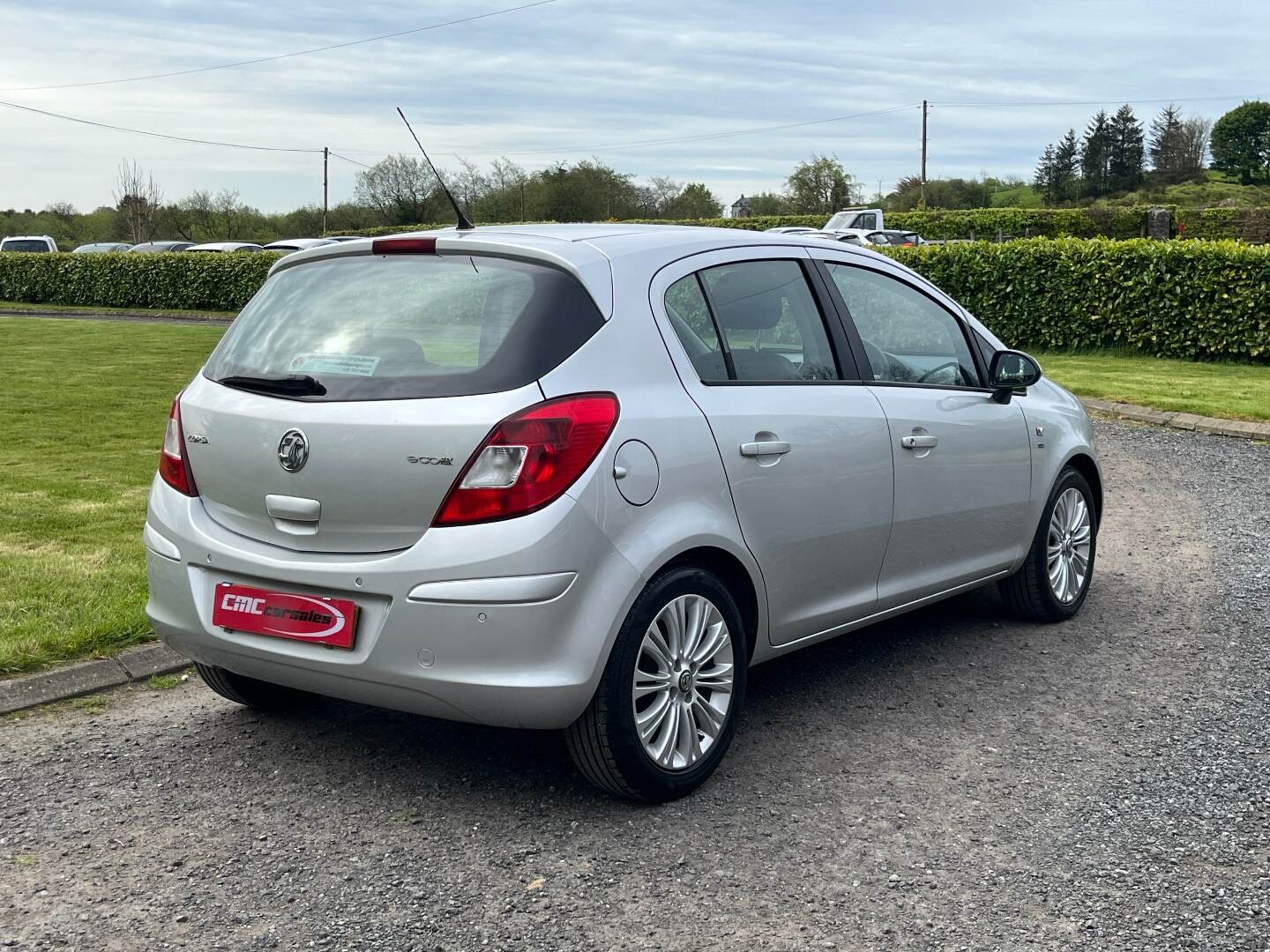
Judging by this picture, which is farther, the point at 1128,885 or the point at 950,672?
the point at 950,672

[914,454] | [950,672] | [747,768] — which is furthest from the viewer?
[950,672]

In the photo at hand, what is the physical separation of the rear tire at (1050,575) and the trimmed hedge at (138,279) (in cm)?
2526

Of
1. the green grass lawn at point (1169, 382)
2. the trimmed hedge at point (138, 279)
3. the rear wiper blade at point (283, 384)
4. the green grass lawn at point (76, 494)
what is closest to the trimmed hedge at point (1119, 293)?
the green grass lawn at point (1169, 382)

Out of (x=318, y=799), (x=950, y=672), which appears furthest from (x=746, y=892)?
(x=950, y=672)

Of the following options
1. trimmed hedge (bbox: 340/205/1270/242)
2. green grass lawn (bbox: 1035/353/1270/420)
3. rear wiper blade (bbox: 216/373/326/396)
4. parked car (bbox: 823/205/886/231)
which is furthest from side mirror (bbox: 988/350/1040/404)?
trimmed hedge (bbox: 340/205/1270/242)

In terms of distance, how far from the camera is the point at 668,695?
401cm

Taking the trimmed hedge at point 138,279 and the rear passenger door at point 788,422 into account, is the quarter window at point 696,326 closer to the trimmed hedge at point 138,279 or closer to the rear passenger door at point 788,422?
the rear passenger door at point 788,422

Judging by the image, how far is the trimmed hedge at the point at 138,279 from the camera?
30719 mm

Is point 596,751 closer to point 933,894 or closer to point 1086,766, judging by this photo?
point 933,894

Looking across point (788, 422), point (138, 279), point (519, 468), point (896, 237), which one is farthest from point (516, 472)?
point (896, 237)

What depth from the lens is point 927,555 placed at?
518cm

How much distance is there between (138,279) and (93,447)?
77.7 ft

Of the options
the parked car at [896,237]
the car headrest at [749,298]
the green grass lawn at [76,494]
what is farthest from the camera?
the parked car at [896,237]

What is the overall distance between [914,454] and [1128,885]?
191 centimetres
